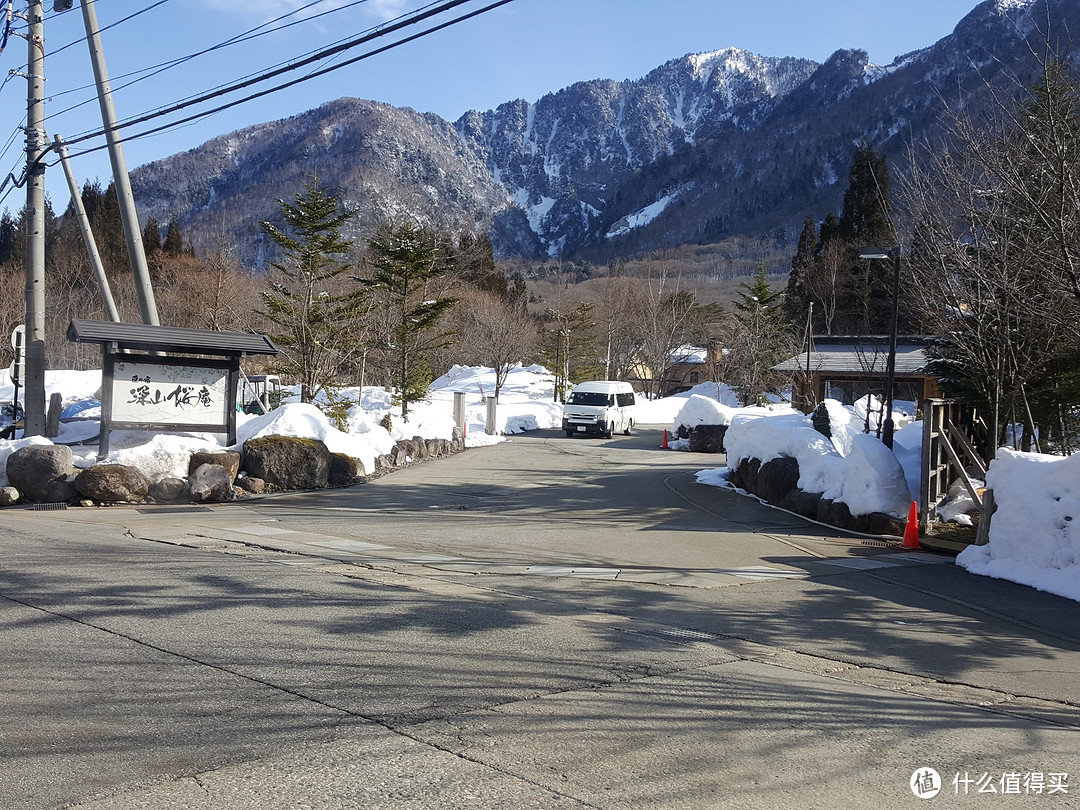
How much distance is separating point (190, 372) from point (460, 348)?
4161 centimetres

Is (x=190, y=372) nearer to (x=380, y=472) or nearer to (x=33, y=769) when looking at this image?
(x=380, y=472)

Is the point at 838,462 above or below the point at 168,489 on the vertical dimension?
above

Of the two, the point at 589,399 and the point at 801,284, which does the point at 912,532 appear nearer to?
the point at 589,399

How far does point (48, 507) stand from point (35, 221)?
6.99 meters

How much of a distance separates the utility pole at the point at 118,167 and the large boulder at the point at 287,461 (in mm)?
3643

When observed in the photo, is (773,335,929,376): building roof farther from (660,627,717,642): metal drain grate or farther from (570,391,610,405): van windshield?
(660,627,717,642): metal drain grate

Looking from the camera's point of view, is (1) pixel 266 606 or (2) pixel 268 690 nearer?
(2) pixel 268 690

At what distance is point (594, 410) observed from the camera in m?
32.7

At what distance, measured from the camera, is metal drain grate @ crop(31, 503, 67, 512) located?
1402 centimetres

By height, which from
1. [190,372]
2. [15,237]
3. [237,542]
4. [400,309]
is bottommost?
[237,542]

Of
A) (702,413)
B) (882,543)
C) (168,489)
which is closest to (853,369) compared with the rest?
(702,413)

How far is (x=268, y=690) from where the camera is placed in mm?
5078

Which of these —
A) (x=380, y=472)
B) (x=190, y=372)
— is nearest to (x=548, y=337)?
(x=380, y=472)

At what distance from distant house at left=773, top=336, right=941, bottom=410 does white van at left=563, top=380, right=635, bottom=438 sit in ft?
23.6
